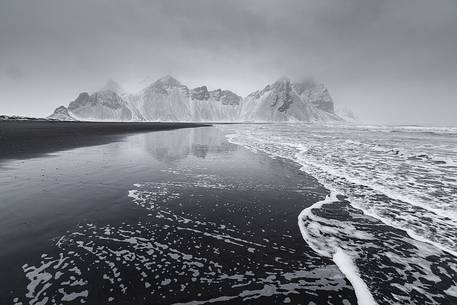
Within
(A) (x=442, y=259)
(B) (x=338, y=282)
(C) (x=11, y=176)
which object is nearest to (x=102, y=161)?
(C) (x=11, y=176)

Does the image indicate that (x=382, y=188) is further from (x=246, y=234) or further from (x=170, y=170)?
(x=170, y=170)

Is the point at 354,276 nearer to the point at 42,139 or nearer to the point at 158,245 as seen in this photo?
the point at 158,245

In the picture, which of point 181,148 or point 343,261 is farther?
point 181,148

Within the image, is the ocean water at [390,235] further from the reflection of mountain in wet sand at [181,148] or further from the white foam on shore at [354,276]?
the reflection of mountain in wet sand at [181,148]

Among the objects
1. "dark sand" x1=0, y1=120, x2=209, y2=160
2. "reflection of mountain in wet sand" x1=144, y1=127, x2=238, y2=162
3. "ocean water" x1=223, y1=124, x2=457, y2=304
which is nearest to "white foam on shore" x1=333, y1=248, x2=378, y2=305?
"ocean water" x1=223, y1=124, x2=457, y2=304

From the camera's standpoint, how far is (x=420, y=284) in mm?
5141

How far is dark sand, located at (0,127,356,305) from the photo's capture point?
15.0ft

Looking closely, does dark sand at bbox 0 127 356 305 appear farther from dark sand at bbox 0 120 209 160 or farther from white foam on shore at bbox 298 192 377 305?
dark sand at bbox 0 120 209 160

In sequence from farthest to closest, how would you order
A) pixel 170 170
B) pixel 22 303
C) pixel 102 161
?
pixel 102 161
pixel 170 170
pixel 22 303

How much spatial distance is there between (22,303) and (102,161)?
14796 mm

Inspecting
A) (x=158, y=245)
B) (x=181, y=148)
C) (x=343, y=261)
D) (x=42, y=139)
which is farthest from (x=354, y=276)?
(x=42, y=139)

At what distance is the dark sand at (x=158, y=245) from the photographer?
4.56 meters

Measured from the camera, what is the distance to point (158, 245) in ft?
20.5

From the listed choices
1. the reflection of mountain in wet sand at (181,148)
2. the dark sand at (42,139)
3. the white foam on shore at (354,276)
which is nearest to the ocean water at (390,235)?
the white foam on shore at (354,276)
